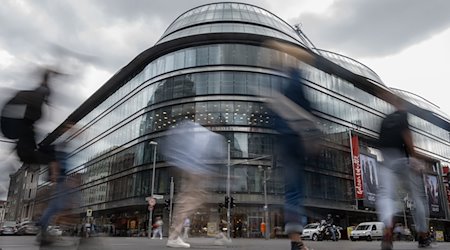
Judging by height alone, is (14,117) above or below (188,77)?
below

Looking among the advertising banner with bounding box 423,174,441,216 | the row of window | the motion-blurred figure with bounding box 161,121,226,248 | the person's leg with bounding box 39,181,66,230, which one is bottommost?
the person's leg with bounding box 39,181,66,230

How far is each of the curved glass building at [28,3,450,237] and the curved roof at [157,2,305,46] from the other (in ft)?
Result: 0.48

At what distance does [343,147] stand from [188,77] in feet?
71.5

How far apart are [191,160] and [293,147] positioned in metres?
2.02

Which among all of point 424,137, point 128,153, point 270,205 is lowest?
point 270,205

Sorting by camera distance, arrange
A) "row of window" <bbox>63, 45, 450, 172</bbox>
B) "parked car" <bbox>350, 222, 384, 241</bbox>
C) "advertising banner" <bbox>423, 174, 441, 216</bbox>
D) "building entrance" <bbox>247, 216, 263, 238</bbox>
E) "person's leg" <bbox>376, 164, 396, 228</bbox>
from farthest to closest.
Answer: "advertising banner" <bbox>423, 174, 441, 216</bbox>, "row of window" <bbox>63, 45, 450, 172</bbox>, "building entrance" <bbox>247, 216, 263, 238</bbox>, "parked car" <bbox>350, 222, 384, 241</bbox>, "person's leg" <bbox>376, 164, 396, 228</bbox>

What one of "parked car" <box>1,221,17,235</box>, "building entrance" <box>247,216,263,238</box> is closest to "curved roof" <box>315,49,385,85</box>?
"building entrance" <box>247,216,263,238</box>

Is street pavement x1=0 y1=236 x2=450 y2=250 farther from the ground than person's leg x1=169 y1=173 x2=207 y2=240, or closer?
closer

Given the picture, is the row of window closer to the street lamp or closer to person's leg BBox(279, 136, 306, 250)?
the street lamp

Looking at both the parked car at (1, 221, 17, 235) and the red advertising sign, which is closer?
the parked car at (1, 221, 17, 235)

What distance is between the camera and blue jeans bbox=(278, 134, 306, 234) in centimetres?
301

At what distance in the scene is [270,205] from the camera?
35.6 meters

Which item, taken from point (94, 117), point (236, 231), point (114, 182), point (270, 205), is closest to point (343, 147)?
point (270, 205)

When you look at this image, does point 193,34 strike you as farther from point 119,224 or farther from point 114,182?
point 119,224
